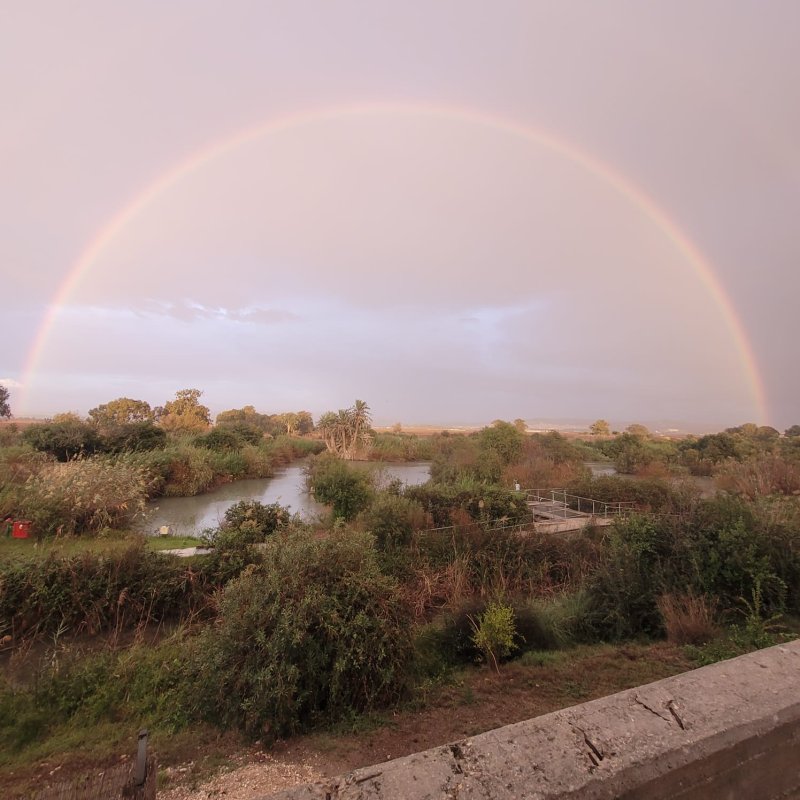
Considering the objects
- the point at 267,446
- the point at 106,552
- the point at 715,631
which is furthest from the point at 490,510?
the point at 267,446

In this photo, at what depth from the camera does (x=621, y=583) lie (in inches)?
219

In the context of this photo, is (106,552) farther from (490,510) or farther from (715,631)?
(490,510)

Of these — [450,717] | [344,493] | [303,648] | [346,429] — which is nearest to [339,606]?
[303,648]

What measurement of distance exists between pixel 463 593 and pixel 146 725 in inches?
197

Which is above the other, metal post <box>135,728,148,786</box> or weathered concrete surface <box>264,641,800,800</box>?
metal post <box>135,728,148,786</box>

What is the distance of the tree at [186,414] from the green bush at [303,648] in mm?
39571

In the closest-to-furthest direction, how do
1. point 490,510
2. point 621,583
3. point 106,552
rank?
point 621,583 → point 106,552 → point 490,510

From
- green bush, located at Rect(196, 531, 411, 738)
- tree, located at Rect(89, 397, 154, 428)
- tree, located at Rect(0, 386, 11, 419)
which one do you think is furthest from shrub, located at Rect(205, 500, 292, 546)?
tree, located at Rect(0, 386, 11, 419)

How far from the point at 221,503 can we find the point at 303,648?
629 inches

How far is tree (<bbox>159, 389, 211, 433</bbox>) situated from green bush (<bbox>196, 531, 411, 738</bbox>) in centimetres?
3957

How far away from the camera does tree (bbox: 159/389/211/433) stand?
41.5m

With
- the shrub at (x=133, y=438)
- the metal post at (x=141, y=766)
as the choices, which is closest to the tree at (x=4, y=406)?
the shrub at (x=133, y=438)

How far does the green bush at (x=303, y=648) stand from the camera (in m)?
3.32

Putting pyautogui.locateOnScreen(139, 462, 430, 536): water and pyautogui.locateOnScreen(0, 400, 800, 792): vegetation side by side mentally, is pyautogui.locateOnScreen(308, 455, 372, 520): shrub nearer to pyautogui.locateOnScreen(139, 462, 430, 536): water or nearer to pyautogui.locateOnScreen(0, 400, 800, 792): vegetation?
pyautogui.locateOnScreen(139, 462, 430, 536): water
